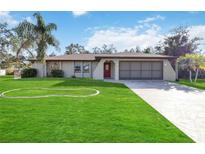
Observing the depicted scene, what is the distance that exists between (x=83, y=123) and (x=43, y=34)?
70.4ft

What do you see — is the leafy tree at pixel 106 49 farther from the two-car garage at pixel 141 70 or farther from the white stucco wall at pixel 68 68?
the two-car garage at pixel 141 70

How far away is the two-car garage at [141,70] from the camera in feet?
73.2

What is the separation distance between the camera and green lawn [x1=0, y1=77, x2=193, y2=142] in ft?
17.0

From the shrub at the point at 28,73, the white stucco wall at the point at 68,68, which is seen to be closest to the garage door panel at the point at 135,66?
the white stucco wall at the point at 68,68

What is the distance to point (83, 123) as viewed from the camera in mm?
6305

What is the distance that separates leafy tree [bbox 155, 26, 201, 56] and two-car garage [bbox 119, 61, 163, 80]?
12.4 m

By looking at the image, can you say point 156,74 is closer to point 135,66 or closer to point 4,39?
point 135,66

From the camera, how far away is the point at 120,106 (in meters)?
8.84

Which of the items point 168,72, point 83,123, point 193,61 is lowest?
point 83,123

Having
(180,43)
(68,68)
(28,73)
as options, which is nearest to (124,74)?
(68,68)

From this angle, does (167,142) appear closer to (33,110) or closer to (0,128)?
(0,128)

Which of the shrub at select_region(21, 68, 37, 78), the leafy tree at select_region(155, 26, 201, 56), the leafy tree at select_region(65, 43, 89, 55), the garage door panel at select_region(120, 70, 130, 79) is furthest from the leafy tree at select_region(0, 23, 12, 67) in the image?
the leafy tree at select_region(65, 43, 89, 55)
